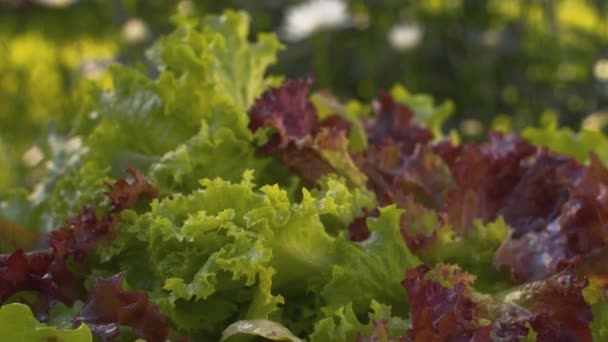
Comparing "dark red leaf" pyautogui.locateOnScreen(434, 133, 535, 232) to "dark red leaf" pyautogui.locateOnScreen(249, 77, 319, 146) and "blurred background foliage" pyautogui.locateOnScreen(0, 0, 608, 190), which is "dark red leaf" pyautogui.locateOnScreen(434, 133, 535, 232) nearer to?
"dark red leaf" pyautogui.locateOnScreen(249, 77, 319, 146)

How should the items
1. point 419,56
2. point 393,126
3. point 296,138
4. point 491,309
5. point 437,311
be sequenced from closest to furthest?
point 437,311
point 491,309
point 296,138
point 393,126
point 419,56

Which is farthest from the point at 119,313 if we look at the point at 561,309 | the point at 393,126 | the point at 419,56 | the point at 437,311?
the point at 419,56

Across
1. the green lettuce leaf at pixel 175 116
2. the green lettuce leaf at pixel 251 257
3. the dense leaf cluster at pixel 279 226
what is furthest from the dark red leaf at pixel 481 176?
the green lettuce leaf at pixel 175 116

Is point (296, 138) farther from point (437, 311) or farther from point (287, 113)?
point (437, 311)

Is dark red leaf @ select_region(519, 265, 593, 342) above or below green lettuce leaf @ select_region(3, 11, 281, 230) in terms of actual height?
below

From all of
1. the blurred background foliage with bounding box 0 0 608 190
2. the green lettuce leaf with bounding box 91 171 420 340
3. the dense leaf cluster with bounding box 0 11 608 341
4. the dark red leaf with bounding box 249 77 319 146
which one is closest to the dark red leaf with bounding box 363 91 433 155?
the dense leaf cluster with bounding box 0 11 608 341
